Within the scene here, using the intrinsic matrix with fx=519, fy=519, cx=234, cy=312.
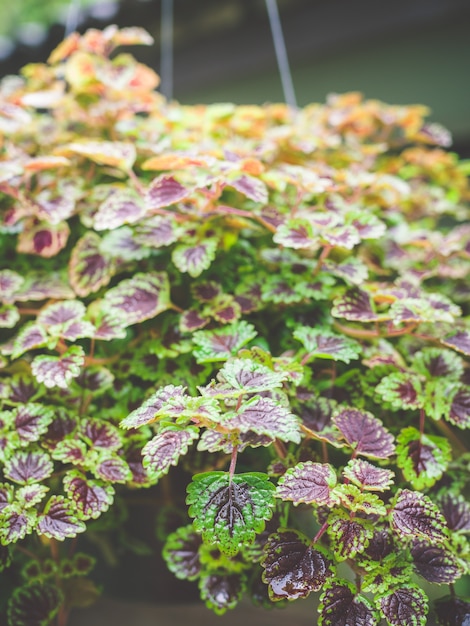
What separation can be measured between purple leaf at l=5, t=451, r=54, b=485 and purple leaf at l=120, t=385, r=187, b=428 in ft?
0.54

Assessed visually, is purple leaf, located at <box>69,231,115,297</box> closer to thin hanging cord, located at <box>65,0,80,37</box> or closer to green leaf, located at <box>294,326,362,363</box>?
green leaf, located at <box>294,326,362,363</box>

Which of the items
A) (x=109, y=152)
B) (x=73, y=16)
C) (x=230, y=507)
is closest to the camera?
(x=230, y=507)

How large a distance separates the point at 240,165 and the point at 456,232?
56cm

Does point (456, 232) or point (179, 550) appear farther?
point (456, 232)

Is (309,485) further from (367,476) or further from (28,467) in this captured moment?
(28,467)

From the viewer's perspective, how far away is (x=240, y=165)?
2.57 ft

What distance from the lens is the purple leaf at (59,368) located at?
69 cm

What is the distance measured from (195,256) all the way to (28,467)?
37cm

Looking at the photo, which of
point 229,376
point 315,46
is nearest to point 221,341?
point 229,376

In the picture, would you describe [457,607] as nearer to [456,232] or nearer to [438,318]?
[438,318]

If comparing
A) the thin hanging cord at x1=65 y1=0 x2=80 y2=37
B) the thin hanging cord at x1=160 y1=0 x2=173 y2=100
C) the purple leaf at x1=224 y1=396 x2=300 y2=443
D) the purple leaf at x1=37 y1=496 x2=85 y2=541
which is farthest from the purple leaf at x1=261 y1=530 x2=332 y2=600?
the thin hanging cord at x1=160 y1=0 x2=173 y2=100

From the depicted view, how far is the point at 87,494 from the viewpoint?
A: 2.14 feet

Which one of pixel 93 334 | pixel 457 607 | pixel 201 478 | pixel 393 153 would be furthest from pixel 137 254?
pixel 393 153

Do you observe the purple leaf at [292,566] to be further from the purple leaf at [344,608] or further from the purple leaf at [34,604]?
the purple leaf at [34,604]
